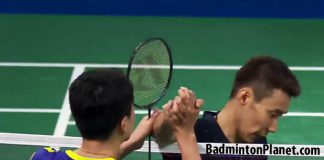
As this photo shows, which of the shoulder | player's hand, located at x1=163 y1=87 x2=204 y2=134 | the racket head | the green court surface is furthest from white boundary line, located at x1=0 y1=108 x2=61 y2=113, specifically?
the shoulder

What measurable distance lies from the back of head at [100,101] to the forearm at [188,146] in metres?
0.42

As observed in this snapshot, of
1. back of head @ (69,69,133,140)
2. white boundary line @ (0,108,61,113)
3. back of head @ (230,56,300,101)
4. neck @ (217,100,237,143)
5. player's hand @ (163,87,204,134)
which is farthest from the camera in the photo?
white boundary line @ (0,108,61,113)

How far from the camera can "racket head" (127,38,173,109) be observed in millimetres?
3418

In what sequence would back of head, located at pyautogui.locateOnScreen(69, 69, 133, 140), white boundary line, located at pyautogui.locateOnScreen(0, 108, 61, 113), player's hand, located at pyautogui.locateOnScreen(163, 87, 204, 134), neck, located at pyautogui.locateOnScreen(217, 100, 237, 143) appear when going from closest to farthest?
back of head, located at pyautogui.locateOnScreen(69, 69, 133, 140), player's hand, located at pyautogui.locateOnScreen(163, 87, 204, 134), neck, located at pyautogui.locateOnScreen(217, 100, 237, 143), white boundary line, located at pyautogui.locateOnScreen(0, 108, 61, 113)

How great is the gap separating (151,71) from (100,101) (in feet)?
3.15

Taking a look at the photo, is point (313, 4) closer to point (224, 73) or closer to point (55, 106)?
point (224, 73)

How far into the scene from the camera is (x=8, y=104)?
816 centimetres

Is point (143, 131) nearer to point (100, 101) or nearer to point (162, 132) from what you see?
point (162, 132)

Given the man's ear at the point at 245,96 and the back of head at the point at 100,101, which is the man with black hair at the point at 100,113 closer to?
the back of head at the point at 100,101

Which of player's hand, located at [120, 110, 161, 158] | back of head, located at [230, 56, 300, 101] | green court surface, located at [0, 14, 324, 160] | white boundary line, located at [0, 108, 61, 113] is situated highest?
green court surface, located at [0, 14, 324, 160]

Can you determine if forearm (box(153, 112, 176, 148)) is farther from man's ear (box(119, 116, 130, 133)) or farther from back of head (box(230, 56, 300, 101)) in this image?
man's ear (box(119, 116, 130, 133))

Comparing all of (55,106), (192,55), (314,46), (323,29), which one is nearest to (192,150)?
(55,106)

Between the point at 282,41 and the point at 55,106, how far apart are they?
3.98 m

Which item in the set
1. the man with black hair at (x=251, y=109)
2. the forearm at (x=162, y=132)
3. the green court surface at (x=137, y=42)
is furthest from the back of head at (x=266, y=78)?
the green court surface at (x=137, y=42)
